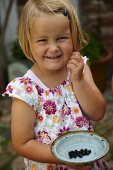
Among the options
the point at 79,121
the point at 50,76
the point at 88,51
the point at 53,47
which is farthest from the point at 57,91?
the point at 88,51

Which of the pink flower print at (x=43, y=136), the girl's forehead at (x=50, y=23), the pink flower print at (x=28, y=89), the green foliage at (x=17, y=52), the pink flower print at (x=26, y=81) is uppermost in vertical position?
the girl's forehead at (x=50, y=23)

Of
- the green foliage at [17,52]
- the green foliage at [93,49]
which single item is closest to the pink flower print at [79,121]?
the green foliage at [93,49]

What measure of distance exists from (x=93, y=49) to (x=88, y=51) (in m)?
0.08

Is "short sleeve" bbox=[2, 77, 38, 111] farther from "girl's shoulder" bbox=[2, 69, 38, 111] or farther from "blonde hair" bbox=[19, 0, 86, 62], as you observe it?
"blonde hair" bbox=[19, 0, 86, 62]

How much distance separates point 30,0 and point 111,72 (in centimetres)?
301

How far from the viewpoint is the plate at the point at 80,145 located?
1.56 meters

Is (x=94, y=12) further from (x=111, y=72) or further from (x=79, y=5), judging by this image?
(x=111, y=72)

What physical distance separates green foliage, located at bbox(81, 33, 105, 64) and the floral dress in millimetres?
2233

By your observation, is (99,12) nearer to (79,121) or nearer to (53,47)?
(79,121)

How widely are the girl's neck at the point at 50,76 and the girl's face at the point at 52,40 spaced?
0.40 ft

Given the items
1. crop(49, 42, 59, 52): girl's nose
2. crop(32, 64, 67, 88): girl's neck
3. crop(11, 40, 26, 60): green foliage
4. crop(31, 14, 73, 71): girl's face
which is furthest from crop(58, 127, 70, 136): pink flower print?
crop(11, 40, 26, 60): green foliage

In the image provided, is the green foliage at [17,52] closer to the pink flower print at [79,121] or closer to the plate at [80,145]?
the pink flower print at [79,121]

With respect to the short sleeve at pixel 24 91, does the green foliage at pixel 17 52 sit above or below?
above

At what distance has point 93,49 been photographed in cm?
416
